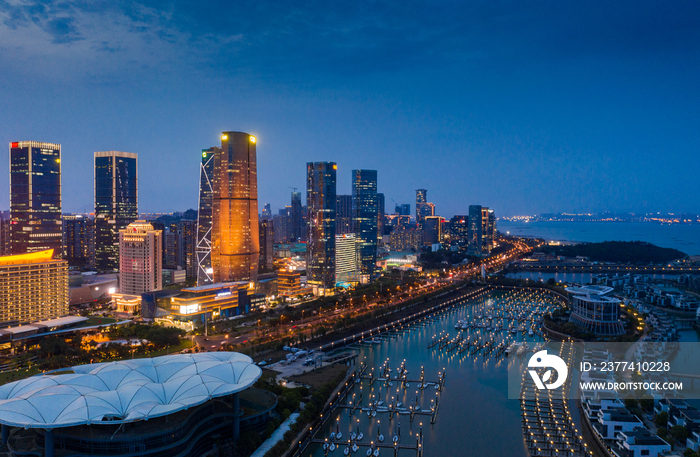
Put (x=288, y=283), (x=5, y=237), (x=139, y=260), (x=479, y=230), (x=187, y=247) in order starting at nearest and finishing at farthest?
1. (x=139, y=260)
2. (x=288, y=283)
3. (x=5, y=237)
4. (x=187, y=247)
5. (x=479, y=230)

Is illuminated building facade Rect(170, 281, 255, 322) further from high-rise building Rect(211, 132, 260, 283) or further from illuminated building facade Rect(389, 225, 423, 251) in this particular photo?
illuminated building facade Rect(389, 225, 423, 251)

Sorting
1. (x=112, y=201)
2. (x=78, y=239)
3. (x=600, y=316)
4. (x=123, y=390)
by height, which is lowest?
(x=600, y=316)

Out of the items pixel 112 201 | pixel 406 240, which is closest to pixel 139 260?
pixel 112 201

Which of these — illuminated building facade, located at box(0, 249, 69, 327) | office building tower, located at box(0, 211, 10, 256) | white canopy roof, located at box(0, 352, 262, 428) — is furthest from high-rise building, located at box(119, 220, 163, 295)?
white canopy roof, located at box(0, 352, 262, 428)

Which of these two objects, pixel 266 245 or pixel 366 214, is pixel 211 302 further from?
pixel 366 214

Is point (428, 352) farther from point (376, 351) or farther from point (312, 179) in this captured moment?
point (312, 179)

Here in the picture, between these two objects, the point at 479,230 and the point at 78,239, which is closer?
the point at 78,239
